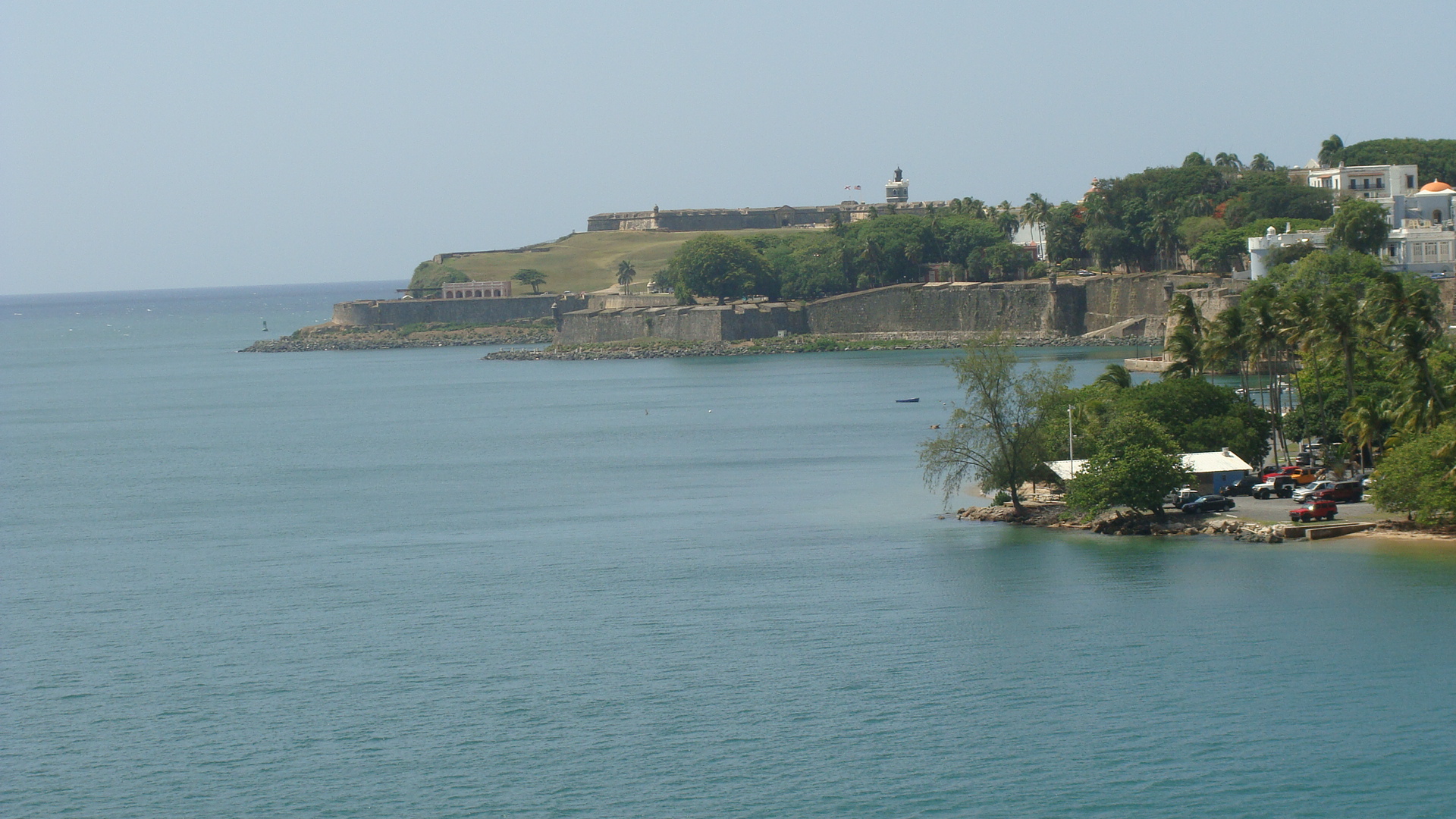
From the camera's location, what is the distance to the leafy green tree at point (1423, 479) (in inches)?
1332

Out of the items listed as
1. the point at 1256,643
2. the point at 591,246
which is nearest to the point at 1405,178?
the point at 1256,643

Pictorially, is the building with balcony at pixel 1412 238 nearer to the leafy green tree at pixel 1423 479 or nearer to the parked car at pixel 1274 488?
the parked car at pixel 1274 488

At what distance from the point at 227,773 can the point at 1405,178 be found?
93.5 m

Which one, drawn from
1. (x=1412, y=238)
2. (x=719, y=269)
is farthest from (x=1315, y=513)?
(x=719, y=269)

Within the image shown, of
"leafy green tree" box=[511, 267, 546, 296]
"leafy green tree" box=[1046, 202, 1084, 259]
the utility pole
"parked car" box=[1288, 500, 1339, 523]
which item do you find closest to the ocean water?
"parked car" box=[1288, 500, 1339, 523]

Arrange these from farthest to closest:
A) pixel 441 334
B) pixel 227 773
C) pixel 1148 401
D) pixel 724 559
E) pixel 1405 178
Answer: pixel 441 334
pixel 1405 178
pixel 1148 401
pixel 724 559
pixel 227 773

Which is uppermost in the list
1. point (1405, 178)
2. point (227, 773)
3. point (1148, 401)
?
point (1405, 178)

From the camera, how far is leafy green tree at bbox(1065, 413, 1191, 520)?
124 ft

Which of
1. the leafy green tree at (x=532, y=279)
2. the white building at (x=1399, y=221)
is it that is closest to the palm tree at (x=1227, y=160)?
the white building at (x=1399, y=221)

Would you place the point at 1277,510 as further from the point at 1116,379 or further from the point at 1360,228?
Answer: the point at 1360,228

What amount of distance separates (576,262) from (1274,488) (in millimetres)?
142319

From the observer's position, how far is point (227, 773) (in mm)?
23453

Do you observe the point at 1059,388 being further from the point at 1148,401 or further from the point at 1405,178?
the point at 1405,178

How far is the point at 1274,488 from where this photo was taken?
40562 mm
